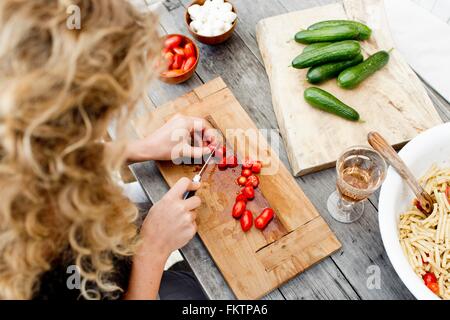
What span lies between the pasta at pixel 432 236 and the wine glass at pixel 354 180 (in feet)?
0.44

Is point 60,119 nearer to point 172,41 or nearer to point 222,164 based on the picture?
point 222,164

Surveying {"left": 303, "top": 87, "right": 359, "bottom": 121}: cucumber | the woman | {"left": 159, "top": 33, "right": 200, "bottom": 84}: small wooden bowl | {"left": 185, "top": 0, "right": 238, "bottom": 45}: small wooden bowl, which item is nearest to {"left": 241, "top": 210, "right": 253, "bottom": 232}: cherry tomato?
the woman

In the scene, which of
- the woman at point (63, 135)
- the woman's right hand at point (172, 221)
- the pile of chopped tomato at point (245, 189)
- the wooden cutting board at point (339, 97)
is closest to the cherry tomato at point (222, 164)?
the pile of chopped tomato at point (245, 189)

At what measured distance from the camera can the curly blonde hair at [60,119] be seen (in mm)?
735

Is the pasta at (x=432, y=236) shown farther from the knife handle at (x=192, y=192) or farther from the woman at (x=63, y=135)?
the woman at (x=63, y=135)

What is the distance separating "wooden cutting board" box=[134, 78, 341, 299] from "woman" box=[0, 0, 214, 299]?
298mm

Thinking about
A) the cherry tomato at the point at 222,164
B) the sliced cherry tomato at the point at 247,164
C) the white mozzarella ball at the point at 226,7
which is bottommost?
the sliced cherry tomato at the point at 247,164

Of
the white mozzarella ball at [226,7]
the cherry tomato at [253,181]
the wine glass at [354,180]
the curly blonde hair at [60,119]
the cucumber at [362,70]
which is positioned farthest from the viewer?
the white mozzarella ball at [226,7]

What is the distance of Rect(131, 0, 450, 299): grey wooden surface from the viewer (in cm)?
124

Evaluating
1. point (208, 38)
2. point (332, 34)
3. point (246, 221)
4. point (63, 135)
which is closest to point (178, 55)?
point (208, 38)

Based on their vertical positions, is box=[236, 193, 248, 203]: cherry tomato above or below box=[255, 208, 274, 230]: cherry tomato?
above

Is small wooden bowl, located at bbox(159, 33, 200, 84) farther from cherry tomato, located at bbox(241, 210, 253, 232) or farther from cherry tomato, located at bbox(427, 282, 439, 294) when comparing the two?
cherry tomato, located at bbox(427, 282, 439, 294)

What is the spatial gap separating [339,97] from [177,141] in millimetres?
592

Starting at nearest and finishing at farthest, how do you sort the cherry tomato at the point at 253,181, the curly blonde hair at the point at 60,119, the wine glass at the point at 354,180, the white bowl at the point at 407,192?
the curly blonde hair at the point at 60,119
the white bowl at the point at 407,192
the wine glass at the point at 354,180
the cherry tomato at the point at 253,181
